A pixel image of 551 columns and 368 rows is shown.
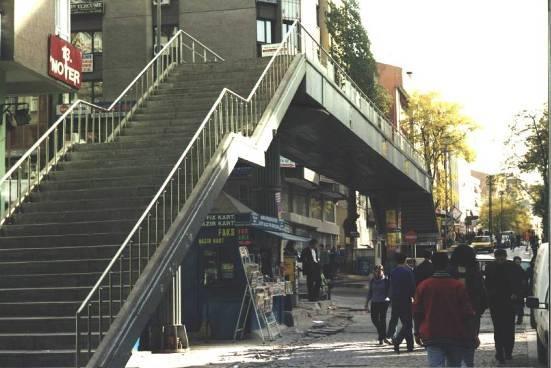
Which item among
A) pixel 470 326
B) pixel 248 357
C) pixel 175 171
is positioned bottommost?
pixel 248 357

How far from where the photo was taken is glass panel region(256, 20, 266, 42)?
43.8 metres

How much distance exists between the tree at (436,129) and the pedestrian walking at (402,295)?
47750 mm

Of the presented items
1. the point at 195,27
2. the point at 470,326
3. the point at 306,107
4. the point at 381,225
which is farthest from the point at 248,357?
the point at 195,27

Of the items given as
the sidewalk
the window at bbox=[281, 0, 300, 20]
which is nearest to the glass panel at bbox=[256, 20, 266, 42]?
the window at bbox=[281, 0, 300, 20]

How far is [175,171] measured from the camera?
11594 mm

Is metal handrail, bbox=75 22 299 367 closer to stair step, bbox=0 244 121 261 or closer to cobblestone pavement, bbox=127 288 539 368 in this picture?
stair step, bbox=0 244 121 261

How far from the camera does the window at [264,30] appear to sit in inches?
1727

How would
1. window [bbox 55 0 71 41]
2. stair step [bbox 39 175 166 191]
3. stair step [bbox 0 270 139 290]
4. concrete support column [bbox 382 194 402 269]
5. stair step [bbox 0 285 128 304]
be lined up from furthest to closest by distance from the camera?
concrete support column [bbox 382 194 402 269] < window [bbox 55 0 71 41] < stair step [bbox 39 175 166 191] < stair step [bbox 0 270 139 290] < stair step [bbox 0 285 128 304]

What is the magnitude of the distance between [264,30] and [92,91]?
10317 millimetres

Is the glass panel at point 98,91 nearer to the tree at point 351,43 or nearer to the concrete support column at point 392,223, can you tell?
the tree at point 351,43

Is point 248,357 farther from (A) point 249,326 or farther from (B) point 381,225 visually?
(B) point 381,225

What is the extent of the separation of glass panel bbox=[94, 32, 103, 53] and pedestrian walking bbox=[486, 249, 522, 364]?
3637 centimetres

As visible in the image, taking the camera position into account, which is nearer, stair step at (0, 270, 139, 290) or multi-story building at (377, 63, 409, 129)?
stair step at (0, 270, 139, 290)

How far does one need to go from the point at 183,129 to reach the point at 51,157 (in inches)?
98.3
